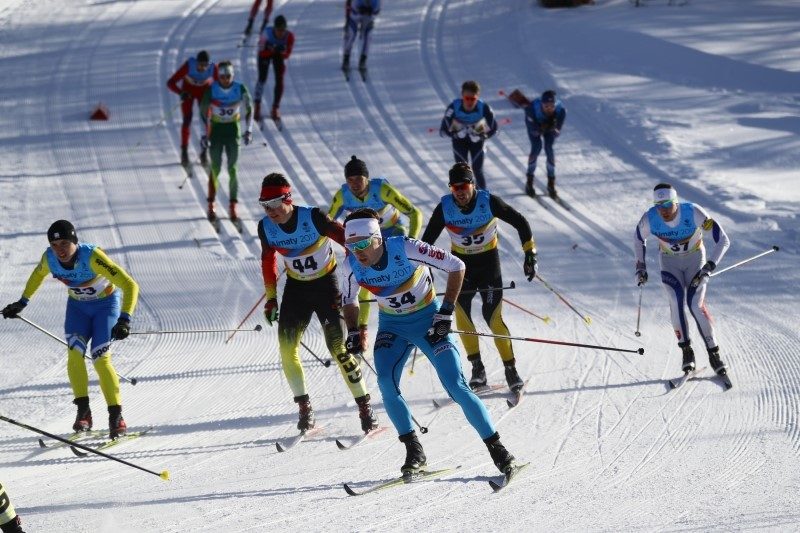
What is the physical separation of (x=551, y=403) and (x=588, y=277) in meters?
3.66

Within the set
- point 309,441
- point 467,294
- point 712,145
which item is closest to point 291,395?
point 309,441

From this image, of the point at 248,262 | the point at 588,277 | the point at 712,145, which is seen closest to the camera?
the point at 588,277

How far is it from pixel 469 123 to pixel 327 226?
5541mm

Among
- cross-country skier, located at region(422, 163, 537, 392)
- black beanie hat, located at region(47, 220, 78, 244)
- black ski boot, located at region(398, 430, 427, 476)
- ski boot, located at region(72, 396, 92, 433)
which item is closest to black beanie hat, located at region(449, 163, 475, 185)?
cross-country skier, located at region(422, 163, 537, 392)

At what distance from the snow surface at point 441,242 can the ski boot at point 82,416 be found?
0.36 m

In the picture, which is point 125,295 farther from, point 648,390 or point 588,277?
point 588,277

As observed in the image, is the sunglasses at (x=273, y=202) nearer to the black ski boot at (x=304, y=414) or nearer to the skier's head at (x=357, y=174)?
the skier's head at (x=357, y=174)

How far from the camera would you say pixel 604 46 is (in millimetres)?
20250

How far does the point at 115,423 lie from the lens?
8.56m

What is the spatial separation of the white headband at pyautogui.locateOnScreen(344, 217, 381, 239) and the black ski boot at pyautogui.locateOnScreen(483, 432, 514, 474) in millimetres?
1514

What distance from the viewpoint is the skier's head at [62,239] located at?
8156mm

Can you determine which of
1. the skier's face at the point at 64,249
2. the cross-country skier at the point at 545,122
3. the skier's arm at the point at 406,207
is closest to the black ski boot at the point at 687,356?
the skier's arm at the point at 406,207

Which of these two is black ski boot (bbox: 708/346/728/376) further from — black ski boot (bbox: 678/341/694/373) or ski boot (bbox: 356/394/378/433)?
ski boot (bbox: 356/394/378/433)

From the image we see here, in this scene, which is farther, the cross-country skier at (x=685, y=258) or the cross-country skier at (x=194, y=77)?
the cross-country skier at (x=194, y=77)
